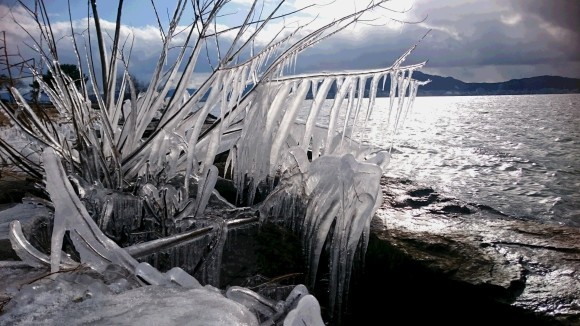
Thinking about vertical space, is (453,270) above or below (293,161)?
below

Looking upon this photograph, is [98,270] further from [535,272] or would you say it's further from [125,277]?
[535,272]

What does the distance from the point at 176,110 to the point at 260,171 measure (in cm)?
97

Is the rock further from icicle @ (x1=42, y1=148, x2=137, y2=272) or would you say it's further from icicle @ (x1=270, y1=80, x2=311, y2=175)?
icicle @ (x1=42, y1=148, x2=137, y2=272)

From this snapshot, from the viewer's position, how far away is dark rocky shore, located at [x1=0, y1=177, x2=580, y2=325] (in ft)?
8.70

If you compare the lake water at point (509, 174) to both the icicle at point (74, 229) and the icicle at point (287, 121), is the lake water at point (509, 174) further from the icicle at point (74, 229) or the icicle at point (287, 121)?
the icicle at point (74, 229)

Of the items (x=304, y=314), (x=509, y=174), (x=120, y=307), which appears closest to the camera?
(x=304, y=314)

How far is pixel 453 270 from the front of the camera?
9.49 feet

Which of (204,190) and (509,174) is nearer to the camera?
(204,190)

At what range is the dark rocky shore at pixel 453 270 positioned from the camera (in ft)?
8.70

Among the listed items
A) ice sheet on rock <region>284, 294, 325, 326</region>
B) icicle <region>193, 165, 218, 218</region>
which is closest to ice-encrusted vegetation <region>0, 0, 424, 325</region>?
icicle <region>193, 165, 218, 218</region>

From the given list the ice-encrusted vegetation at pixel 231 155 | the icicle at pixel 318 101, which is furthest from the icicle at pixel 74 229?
the icicle at pixel 318 101

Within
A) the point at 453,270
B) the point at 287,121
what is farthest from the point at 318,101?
the point at 453,270

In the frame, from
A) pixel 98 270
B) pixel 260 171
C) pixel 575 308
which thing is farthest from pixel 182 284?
pixel 575 308

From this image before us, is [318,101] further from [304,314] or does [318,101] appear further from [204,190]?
[304,314]
